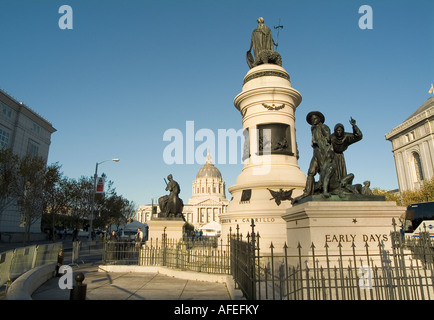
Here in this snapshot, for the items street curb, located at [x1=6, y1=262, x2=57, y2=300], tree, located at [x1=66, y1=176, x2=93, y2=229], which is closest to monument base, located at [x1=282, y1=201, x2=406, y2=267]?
street curb, located at [x1=6, y1=262, x2=57, y2=300]

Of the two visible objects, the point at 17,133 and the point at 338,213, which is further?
the point at 17,133

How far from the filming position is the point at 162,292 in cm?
792

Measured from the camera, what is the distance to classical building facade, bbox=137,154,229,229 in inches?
5049

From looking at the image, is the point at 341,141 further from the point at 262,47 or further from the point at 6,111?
the point at 6,111

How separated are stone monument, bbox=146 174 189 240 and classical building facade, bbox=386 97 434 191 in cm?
4532

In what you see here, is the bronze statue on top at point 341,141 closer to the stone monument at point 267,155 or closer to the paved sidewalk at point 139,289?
the paved sidewalk at point 139,289

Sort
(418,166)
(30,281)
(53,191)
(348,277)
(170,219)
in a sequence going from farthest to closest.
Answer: (418,166)
(53,191)
(170,219)
(30,281)
(348,277)

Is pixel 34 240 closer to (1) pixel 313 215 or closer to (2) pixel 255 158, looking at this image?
(2) pixel 255 158

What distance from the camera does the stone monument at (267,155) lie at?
14039mm

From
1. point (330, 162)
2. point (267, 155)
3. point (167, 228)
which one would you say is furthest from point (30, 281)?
point (267, 155)

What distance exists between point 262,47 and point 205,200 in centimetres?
11485

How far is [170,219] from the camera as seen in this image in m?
16.2
